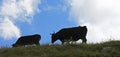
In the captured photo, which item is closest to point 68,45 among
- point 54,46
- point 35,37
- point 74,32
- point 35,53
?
point 54,46

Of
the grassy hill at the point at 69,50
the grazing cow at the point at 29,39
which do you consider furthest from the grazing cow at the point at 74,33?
the grassy hill at the point at 69,50

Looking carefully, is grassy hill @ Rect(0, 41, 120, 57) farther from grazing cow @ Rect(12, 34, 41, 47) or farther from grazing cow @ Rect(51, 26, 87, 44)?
grazing cow @ Rect(12, 34, 41, 47)

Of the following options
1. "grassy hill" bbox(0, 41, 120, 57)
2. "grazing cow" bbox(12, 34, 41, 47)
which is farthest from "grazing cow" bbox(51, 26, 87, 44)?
"grassy hill" bbox(0, 41, 120, 57)

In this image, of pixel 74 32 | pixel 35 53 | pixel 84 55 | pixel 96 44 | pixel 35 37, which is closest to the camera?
pixel 84 55

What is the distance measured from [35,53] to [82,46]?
8.74 ft

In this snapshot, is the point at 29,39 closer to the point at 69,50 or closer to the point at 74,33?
the point at 74,33

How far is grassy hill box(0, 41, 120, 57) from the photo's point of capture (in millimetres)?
18234

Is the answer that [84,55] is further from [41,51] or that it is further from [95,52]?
[41,51]

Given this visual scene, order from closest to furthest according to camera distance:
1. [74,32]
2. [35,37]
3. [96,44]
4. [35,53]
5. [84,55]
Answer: [84,55] → [35,53] → [96,44] → [74,32] → [35,37]

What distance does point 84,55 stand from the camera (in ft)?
59.0

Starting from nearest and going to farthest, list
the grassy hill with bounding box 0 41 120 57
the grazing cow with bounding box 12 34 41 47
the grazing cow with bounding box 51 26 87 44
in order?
the grassy hill with bounding box 0 41 120 57
the grazing cow with bounding box 51 26 87 44
the grazing cow with bounding box 12 34 41 47

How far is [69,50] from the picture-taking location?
19.2 m

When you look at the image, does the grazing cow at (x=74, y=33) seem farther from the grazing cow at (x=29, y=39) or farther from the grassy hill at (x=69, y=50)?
the grassy hill at (x=69, y=50)

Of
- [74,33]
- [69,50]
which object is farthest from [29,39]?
[69,50]
